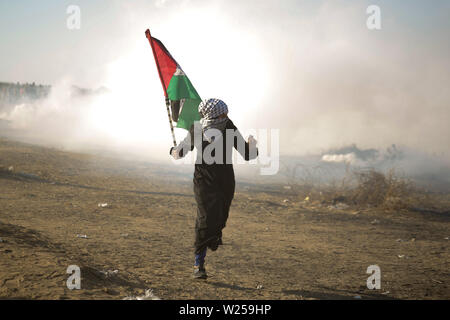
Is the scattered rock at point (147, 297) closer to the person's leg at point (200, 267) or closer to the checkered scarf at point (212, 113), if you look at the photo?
the person's leg at point (200, 267)

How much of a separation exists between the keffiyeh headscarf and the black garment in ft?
0.35

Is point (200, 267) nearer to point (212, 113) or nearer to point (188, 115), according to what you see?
point (212, 113)

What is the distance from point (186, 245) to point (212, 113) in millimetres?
2815

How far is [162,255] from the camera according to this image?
5.58 m

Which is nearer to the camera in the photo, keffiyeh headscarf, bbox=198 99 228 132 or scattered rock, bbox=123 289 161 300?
scattered rock, bbox=123 289 161 300

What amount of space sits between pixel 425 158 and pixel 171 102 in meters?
18.7

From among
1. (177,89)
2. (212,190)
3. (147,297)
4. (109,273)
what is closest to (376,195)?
(177,89)

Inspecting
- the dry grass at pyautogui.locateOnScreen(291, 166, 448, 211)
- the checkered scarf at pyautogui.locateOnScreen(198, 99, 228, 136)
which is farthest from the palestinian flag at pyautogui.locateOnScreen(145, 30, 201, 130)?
the dry grass at pyautogui.locateOnScreen(291, 166, 448, 211)

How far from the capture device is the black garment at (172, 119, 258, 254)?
435 centimetres

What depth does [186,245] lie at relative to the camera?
20.9 feet

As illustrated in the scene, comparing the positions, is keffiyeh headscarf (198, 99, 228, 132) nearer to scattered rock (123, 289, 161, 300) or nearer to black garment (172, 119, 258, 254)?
black garment (172, 119, 258, 254)
